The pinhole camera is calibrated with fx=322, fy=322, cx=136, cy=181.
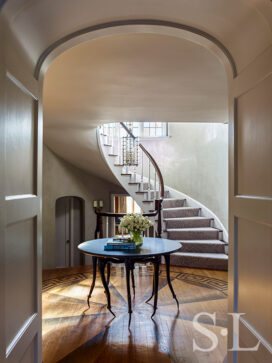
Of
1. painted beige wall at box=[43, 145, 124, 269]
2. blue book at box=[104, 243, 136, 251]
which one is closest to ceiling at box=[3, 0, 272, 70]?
blue book at box=[104, 243, 136, 251]

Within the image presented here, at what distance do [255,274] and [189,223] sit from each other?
17.0 ft

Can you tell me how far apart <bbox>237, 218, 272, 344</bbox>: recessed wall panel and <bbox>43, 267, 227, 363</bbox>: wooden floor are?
4.58 ft

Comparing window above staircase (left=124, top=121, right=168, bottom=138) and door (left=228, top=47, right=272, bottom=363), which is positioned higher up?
window above staircase (left=124, top=121, right=168, bottom=138)

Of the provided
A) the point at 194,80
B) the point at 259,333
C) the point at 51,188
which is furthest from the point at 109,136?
the point at 259,333

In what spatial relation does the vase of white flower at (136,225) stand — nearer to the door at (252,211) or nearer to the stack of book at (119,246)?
the stack of book at (119,246)

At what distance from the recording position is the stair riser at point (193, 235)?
6.21 metres

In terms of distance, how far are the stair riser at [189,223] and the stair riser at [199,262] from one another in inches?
35.6

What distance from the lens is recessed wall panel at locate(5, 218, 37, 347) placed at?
1.26 meters

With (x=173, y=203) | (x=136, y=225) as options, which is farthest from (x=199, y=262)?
(x=136, y=225)

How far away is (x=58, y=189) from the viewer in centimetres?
735

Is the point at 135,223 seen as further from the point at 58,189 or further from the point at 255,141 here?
the point at 58,189

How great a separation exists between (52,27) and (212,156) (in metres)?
5.88

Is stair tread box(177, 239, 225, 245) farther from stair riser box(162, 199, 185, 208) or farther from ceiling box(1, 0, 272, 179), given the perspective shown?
ceiling box(1, 0, 272, 179)

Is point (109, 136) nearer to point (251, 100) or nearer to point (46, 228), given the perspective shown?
point (46, 228)
